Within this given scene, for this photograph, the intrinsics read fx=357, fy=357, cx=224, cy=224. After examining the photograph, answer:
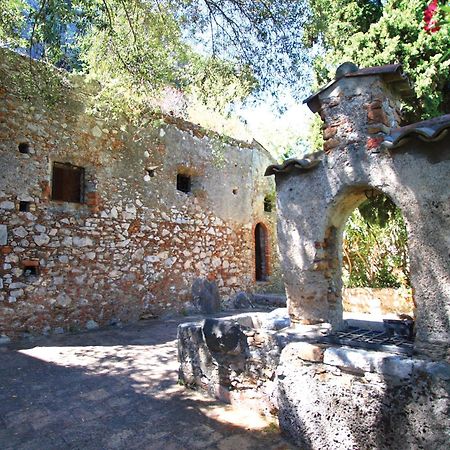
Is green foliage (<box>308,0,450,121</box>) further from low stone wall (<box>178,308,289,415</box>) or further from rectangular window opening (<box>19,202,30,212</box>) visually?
rectangular window opening (<box>19,202,30,212</box>)

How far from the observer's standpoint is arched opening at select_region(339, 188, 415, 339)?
21.0ft

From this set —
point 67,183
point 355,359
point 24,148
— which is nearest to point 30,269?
point 67,183

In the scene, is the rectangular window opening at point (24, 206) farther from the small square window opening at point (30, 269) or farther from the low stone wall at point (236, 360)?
the low stone wall at point (236, 360)

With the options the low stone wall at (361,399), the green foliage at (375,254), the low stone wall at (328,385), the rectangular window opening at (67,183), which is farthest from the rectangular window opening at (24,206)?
the green foliage at (375,254)

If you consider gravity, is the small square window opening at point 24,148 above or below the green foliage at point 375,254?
above

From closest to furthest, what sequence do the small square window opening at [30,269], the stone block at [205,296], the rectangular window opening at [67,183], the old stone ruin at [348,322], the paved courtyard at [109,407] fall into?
1. the old stone ruin at [348,322]
2. the paved courtyard at [109,407]
3. the small square window opening at [30,269]
4. the rectangular window opening at [67,183]
5. the stone block at [205,296]

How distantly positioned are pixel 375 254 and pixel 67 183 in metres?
6.86

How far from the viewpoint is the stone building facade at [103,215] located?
585cm

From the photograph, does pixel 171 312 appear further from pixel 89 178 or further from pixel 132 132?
pixel 132 132

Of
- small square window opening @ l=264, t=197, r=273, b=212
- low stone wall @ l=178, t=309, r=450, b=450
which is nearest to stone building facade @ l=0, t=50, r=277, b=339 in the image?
small square window opening @ l=264, t=197, r=273, b=212

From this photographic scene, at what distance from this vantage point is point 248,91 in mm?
5578

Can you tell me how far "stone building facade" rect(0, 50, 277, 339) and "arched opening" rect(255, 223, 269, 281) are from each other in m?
1.14

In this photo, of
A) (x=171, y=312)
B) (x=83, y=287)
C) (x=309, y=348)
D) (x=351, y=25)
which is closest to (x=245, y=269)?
(x=171, y=312)

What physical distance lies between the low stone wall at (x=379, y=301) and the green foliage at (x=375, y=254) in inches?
14.0
